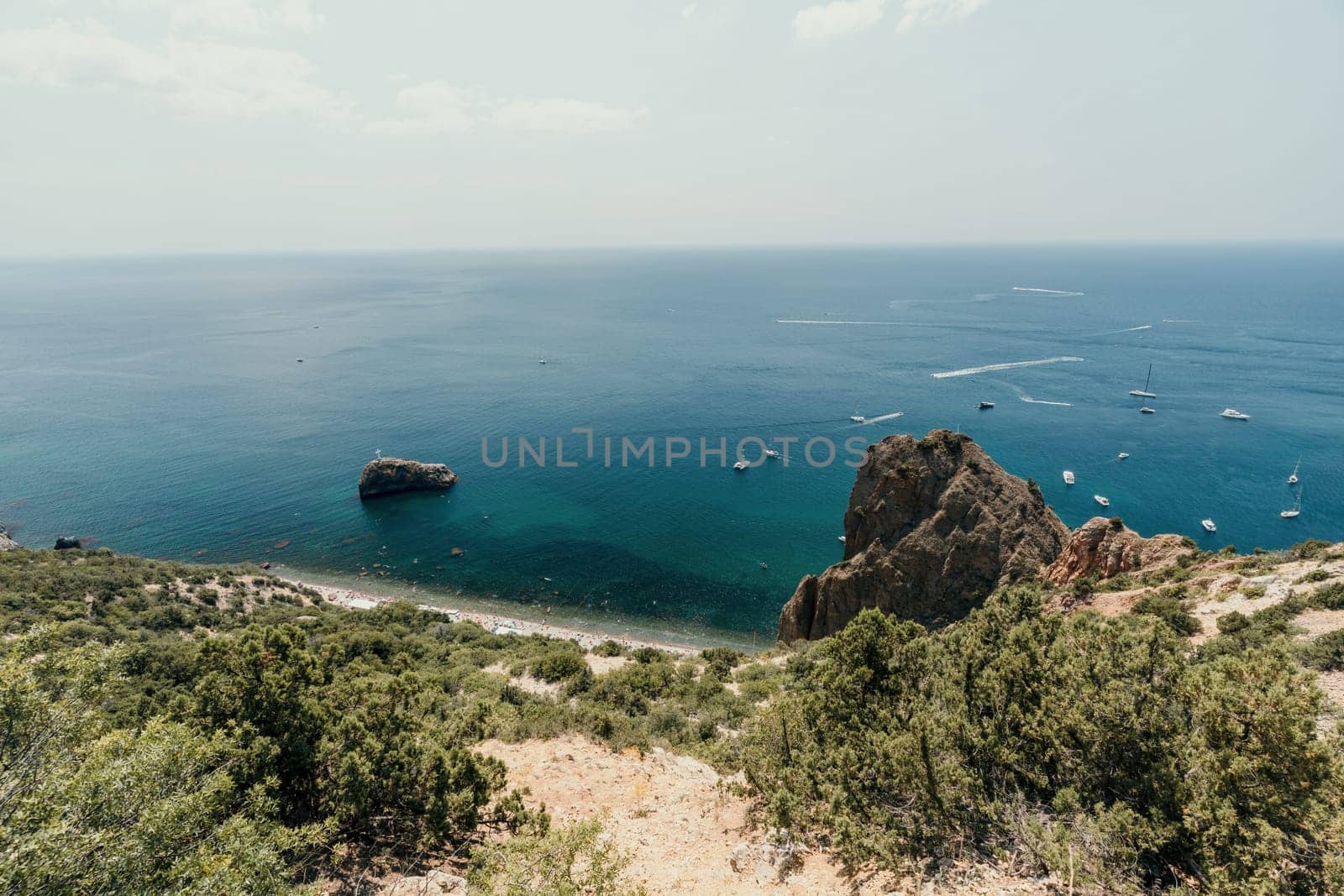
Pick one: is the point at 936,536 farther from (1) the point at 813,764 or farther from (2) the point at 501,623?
(2) the point at 501,623

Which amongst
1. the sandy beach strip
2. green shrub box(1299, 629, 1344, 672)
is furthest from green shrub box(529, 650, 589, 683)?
green shrub box(1299, 629, 1344, 672)

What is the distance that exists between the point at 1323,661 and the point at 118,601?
221 ft

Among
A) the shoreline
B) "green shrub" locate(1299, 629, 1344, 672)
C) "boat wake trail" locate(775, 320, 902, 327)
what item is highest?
"boat wake trail" locate(775, 320, 902, 327)

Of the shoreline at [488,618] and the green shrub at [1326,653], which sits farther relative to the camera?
the shoreline at [488,618]

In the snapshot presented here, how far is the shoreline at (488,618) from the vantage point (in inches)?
2101

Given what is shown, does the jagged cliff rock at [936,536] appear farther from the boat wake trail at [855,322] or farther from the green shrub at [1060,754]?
the boat wake trail at [855,322]

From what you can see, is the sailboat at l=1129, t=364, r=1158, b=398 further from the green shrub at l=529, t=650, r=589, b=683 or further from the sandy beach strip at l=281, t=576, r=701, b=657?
the green shrub at l=529, t=650, r=589, b=683

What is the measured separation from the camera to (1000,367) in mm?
132625

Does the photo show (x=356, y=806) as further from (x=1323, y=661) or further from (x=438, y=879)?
(x=1323, y=661)

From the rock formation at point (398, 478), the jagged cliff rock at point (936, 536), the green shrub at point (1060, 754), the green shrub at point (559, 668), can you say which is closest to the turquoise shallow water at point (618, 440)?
the rock formation at point (398, 478)

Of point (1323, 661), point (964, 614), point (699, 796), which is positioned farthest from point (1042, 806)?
point (964, 614)

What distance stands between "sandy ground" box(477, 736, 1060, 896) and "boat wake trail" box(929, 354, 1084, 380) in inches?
4759

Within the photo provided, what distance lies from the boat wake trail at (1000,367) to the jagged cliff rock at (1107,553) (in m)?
92.4

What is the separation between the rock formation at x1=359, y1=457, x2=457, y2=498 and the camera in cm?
8100
